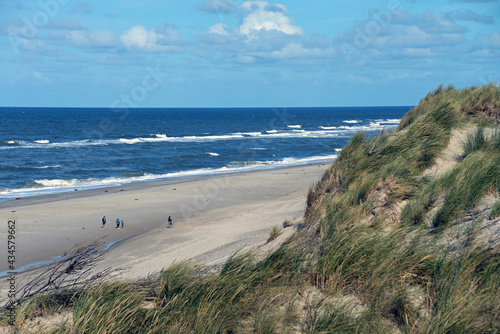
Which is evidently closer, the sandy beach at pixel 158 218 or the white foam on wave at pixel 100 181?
the sandy beach at pixel 158 218

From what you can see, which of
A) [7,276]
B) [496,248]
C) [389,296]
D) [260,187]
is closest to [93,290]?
[389,296]

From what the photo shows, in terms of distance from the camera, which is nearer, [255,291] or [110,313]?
[110,313]

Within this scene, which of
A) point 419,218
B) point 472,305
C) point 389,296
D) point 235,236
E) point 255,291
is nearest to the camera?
point 472,305

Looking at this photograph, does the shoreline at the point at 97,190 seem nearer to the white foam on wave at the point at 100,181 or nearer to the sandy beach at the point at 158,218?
the sandy beach at the point at 158,218

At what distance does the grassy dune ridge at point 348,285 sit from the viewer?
12.2 feet

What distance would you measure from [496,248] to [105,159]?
126ft

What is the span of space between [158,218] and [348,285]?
14970 millimetres

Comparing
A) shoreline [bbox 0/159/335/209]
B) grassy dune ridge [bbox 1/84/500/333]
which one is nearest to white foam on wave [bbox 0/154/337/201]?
shoreline [bbox 0/159/335/209]

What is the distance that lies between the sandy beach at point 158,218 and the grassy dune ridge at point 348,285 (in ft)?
13.4

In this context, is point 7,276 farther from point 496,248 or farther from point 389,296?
point 496,248

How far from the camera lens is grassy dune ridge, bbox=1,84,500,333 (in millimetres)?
3727

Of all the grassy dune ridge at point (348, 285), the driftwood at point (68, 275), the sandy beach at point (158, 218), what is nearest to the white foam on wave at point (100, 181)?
the sandy beach at point (158, 218)

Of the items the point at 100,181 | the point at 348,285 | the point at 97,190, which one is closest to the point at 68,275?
the point at 348,285

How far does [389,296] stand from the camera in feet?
13.3
